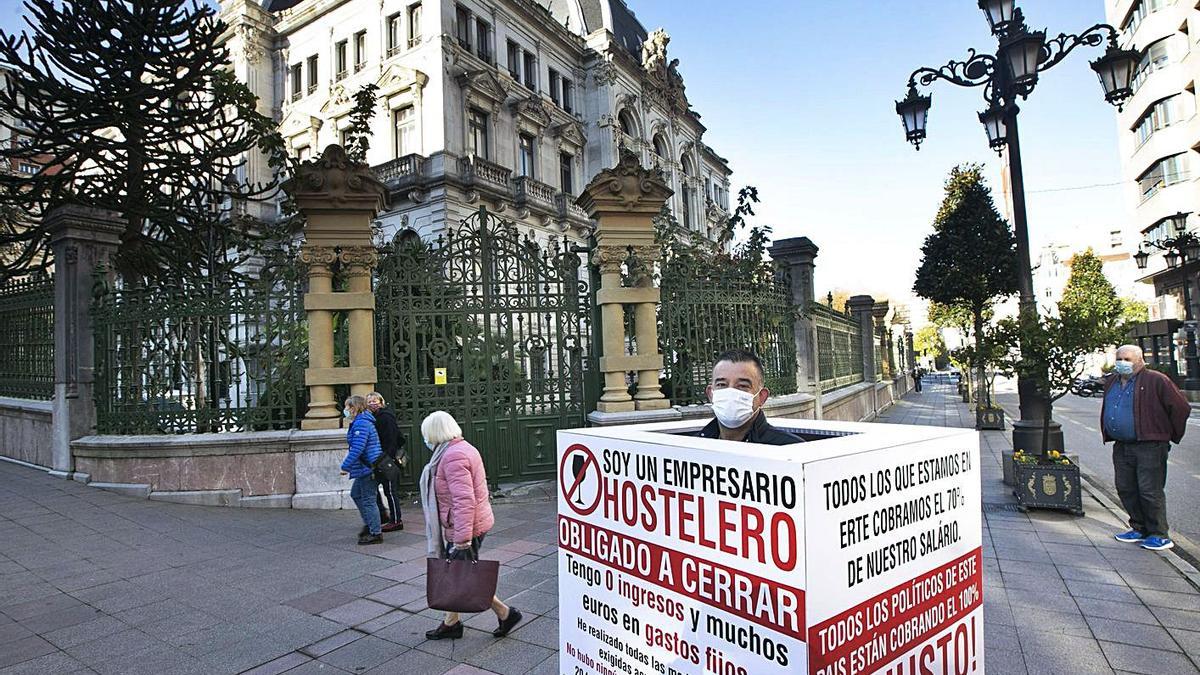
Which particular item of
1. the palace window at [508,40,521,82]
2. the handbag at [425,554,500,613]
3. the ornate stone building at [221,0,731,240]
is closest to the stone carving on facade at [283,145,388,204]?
the handbag at [425,554,500,613]

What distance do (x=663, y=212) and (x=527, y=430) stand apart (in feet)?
12.6

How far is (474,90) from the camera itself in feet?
89.0

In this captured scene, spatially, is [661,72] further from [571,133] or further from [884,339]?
[884,339]

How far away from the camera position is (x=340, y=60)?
29.0 metres

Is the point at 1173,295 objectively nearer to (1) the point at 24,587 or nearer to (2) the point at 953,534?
(2) the point at 953,534

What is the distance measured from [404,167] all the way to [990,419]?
23.2m

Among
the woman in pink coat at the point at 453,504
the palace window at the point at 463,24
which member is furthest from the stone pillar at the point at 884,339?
the woman in pink coat at the point at 453,504

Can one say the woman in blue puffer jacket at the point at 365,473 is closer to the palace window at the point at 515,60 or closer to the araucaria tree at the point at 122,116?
the araucaria tree at the point at 122,116

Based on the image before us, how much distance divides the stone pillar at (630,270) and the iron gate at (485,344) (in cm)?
52

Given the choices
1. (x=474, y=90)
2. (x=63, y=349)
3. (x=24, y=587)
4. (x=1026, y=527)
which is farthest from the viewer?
(x=474, y=90)

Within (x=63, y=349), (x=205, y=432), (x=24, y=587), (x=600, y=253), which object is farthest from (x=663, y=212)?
(x=63, y=349)

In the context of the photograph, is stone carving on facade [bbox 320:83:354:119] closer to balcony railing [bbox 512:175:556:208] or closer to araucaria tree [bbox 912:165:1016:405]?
balcony railing [bbox 512:175:556:208]

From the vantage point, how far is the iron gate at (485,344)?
27.2 ft

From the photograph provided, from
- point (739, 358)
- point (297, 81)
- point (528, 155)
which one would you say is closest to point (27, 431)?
point (739, 358)
